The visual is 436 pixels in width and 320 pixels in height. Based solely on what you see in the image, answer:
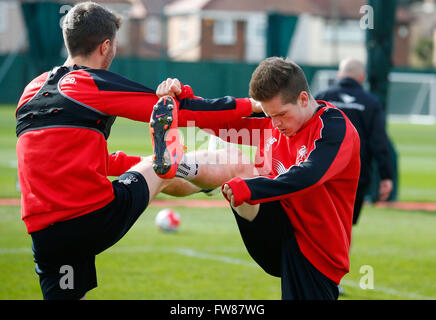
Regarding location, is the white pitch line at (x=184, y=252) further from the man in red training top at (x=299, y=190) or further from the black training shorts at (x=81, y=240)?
the black training shorts at (x=81, y=240)

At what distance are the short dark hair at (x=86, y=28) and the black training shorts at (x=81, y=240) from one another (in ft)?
2.98

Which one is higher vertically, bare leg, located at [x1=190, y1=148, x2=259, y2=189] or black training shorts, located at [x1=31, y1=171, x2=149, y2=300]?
bare leg, located at [x1=190, y1=148, x2=259, y2=189]

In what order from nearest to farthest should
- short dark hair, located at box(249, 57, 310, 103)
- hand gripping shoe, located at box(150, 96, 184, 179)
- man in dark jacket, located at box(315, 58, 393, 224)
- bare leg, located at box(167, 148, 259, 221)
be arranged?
hand gripping shoe, located at box(150, 96, 184, 179)
short dark hair, located at box(249, 57, 310, 103)
bare leg, located at box(167, 148, 259, 221)
man in dark jacket, located at box(315, 58, 393, 224)

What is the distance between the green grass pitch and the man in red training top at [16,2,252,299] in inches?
84.6

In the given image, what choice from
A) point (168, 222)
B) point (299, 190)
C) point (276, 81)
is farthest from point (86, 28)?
point (168, 222)

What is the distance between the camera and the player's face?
424 cm

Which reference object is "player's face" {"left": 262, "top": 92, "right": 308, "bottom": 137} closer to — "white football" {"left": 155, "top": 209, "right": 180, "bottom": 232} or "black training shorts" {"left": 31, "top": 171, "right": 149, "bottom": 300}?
"black training shorts" {"left": 31, "top": 171, "right": 149, "bottom": 300}

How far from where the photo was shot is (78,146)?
416 centimetres

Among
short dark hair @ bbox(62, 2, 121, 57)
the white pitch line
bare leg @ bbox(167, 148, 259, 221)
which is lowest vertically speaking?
the white pitch line

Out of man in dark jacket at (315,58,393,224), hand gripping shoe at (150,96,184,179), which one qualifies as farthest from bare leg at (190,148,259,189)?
man in dark jacket at (315,58,393,224)

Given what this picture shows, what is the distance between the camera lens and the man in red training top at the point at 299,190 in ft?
13.5

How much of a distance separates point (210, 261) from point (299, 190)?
4.08m

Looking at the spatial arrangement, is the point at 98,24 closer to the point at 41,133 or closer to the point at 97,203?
the point at 41,133

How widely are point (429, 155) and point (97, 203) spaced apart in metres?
19.3
